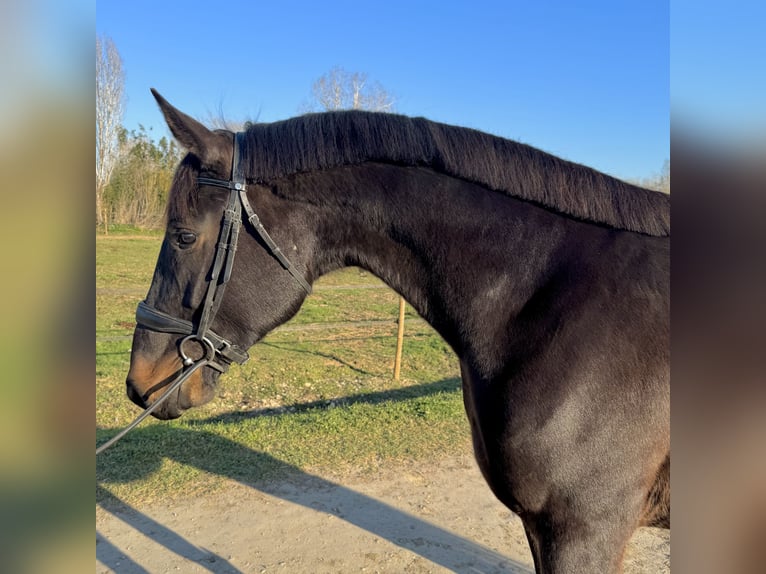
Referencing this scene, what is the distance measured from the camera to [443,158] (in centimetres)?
177

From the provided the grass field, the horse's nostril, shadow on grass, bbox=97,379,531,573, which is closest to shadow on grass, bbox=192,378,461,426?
the grass field

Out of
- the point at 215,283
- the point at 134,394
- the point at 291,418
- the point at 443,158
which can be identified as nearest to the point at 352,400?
the point at 291,418

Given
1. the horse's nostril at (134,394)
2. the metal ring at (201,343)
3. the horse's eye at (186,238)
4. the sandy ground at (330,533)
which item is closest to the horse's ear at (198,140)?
the horse's eye at (186,238)

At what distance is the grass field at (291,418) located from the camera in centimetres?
407

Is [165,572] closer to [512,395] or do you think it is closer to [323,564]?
[323,564]

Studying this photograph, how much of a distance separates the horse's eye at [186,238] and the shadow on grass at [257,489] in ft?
7.55

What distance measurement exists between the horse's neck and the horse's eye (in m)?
0.45

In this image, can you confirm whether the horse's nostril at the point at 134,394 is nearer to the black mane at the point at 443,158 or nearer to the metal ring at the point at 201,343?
the metal ring at the point at 201,343

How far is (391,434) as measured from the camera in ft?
15.8

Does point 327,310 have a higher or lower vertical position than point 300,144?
lower

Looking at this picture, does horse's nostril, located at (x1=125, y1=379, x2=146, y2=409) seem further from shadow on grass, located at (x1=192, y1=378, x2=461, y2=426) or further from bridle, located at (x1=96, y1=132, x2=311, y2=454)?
shadow on grass, located at (x1=192, y1=378, x2=461, y2=426)

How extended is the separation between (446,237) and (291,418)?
392 cm
